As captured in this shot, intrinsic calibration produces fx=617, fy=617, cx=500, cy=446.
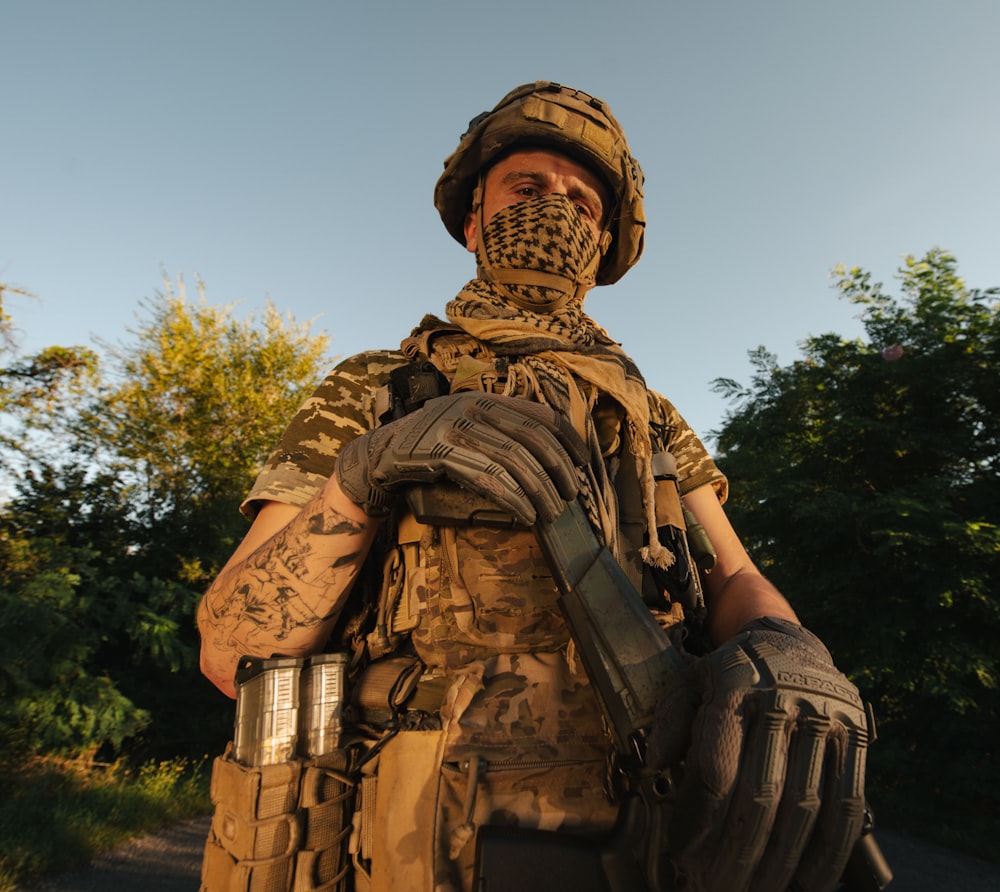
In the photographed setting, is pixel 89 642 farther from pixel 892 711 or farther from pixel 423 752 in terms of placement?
pixel 892 711

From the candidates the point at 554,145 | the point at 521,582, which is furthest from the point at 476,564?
the point at 554,145

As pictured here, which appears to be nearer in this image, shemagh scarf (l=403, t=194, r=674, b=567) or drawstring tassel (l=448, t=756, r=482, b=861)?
drawstring tassel (l=448, t=756, r=482, b=861)

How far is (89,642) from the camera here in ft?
27.0

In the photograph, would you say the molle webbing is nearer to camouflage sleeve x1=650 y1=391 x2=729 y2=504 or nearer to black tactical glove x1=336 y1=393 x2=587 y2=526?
black tactical glove x1=336 y1=393 x2=587 y2=526

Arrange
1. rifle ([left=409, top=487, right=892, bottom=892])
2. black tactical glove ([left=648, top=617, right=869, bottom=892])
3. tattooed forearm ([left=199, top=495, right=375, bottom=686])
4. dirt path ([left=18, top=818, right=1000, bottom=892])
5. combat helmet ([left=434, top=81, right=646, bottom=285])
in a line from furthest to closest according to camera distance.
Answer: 1. dirt path ([left=18, top=818, right=1000, bottom=892])
2. combat helmet ([left=434, top=81, right=646, bottom=285])
3. tattooed forearm ([left=199, top=495, right=375, bottom=686])
4. rifle ([left=409, top=487, right=892, bottom=892])
5. black tactical glove ([left=648, top=617, right=869, bottom=892])

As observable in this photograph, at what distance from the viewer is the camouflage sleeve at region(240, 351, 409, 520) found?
63.6 inches

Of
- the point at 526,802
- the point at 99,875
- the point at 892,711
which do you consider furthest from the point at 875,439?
the point at 99,875

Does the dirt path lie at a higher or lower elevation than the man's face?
lower

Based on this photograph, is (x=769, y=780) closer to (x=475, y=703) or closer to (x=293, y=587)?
(x=475, y=703)

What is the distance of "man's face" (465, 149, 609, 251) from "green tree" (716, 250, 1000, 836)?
5.89 m

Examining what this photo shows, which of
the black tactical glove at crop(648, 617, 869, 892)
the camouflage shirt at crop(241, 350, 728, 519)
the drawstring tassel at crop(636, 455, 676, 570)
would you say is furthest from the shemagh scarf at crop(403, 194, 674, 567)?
the black tactical glove at crop(648, 617, 869, 892)

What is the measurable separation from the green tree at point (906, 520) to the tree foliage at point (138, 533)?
851 centimetres

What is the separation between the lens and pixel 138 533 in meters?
10.3

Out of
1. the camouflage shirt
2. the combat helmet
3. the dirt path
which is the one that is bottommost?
the dirt path
